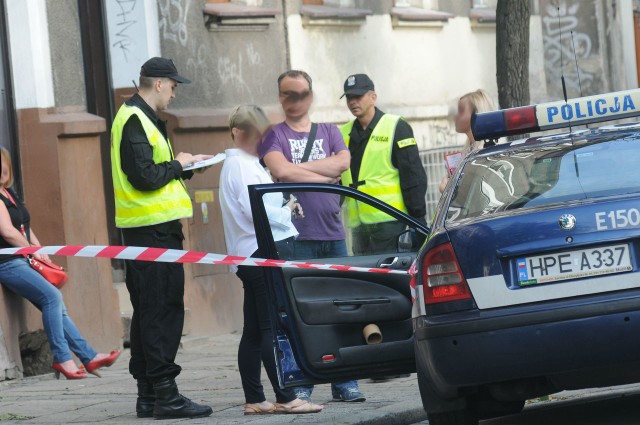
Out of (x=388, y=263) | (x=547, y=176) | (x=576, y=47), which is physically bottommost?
(x=388, y=263)

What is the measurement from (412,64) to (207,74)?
15.2ft

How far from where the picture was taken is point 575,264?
6840 millimetres

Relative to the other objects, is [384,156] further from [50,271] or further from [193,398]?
[50,271]

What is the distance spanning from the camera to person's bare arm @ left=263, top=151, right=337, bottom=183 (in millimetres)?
Result: 9727

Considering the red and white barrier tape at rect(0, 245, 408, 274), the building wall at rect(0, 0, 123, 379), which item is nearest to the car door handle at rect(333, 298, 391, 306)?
the red and white barrier tape at rect(0, 245, 408, 274)

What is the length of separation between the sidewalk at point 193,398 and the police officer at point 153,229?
24cm

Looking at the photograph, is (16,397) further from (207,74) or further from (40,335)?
(207,74)

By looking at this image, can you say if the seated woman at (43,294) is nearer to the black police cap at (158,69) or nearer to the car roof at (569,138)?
the black police cap at (158,69)

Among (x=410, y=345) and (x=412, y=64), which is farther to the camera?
(x=412, y=64)

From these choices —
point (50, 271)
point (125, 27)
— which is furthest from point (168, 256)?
point (125, 27)

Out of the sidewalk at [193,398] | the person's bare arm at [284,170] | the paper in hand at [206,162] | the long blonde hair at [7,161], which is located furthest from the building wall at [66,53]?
the paper in hand at [206,162]

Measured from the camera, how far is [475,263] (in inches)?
275

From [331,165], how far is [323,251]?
115 centimetres

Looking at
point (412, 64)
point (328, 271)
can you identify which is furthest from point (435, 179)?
point (328, 271)
